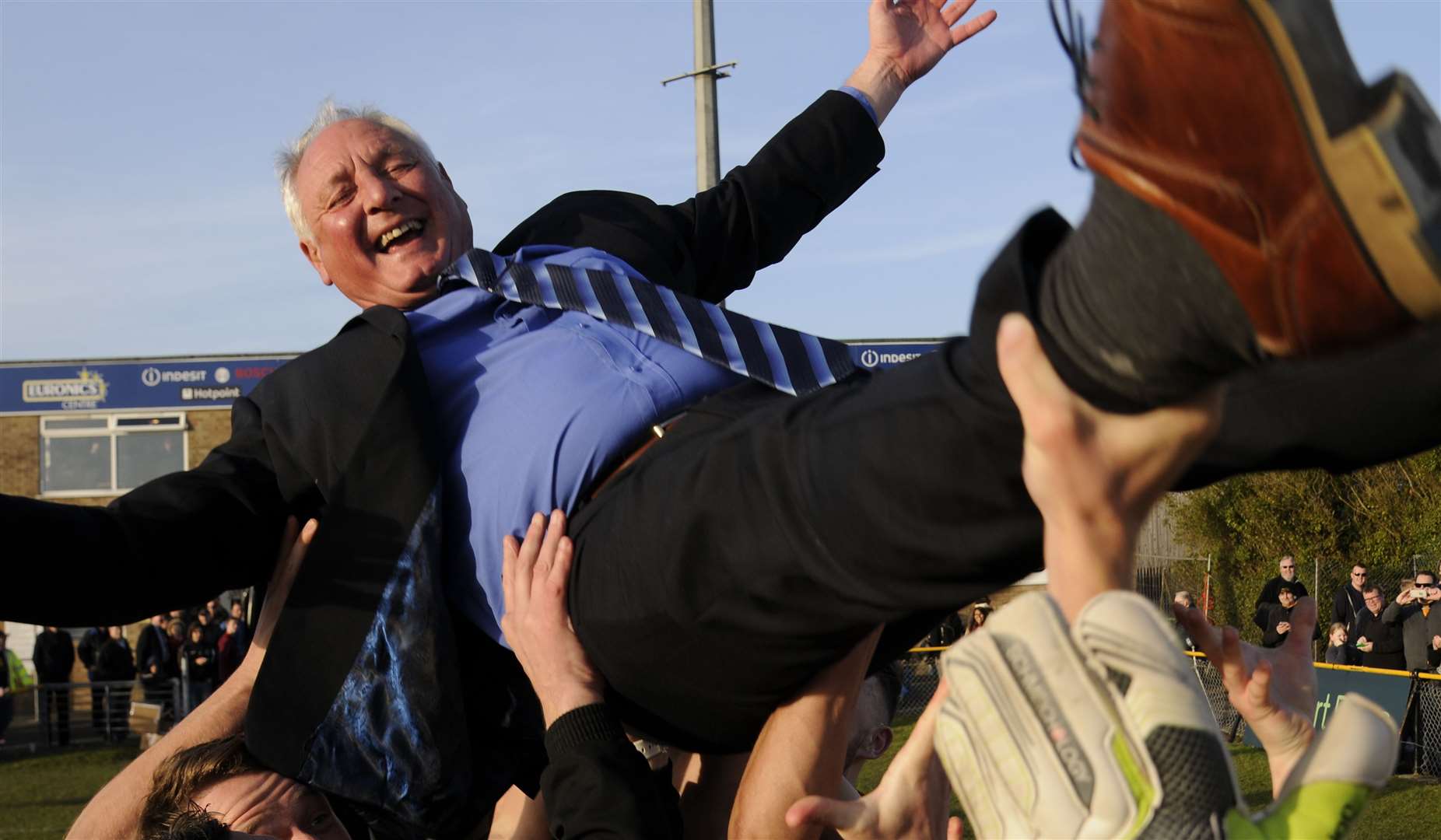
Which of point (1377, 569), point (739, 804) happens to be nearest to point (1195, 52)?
point (739, 804)

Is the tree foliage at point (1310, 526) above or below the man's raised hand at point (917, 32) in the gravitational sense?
below

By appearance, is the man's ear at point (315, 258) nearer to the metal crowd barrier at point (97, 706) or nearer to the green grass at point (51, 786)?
the green grass at point (51, 786)

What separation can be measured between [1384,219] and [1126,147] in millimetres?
241

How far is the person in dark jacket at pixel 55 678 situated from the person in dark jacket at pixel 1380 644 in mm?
14169

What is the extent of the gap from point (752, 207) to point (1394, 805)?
8.10 m

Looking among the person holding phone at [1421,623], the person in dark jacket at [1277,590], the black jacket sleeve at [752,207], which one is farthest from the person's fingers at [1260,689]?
the person in dark jacket at [1277,590]

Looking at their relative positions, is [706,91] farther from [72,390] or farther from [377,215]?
[72,390]

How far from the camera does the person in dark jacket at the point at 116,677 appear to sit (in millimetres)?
19016

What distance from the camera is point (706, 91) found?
10.6 metres

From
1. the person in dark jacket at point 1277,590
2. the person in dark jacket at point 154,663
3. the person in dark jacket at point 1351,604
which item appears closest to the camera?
the person in dark jacket at point 1351,604

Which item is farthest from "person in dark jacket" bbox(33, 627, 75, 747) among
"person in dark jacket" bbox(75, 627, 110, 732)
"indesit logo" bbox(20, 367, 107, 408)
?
"indesit logo" bbox(20, 367, 107, 408)

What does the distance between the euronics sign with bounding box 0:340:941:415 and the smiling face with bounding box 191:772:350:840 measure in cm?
2571

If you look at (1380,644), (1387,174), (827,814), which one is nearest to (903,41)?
(827,814)

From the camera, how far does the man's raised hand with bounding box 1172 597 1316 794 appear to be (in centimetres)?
221
